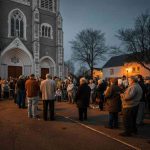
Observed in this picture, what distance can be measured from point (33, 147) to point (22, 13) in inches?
1139

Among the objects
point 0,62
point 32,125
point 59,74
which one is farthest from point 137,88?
point 59,74

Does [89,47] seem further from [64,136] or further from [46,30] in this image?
[64,136]

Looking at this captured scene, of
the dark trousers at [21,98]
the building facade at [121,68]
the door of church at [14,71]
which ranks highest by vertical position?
the building facade at [121,68]

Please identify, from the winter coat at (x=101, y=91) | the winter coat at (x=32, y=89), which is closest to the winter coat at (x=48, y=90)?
the winter coat at (x=32, y=89)

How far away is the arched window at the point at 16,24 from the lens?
1253 inches

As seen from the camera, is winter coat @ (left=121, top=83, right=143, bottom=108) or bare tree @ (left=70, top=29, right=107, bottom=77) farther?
bare tree @ (left=70, top=29, right=107, bottom=77)

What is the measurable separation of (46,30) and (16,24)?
471 centimetres

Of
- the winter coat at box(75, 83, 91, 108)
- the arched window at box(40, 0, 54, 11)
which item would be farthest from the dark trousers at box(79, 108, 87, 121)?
the arched window at box(40, 0, 54, 11)

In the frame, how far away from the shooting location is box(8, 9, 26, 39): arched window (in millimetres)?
31828

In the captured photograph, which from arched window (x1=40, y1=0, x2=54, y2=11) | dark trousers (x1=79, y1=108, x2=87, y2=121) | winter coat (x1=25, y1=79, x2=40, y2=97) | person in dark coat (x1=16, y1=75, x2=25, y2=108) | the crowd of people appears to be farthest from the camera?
arched window (x1=40, y1=0, x2=54, y2=11)

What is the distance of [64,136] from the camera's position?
8.05 m

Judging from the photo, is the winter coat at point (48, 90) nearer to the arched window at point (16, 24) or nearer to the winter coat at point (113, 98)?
the winter coat at point (113, 98)

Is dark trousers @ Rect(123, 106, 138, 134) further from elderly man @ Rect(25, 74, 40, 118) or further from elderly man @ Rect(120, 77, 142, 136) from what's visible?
elderly man @ Rect(25, 74, 40, 118)

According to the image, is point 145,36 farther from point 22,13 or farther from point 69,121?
point 69,121
